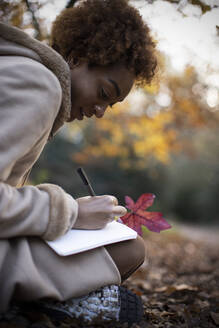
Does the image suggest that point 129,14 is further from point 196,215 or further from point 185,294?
point 196,215

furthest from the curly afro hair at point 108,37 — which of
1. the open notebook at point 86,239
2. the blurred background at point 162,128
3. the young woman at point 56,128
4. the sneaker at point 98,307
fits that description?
the sneaker at point 98,307

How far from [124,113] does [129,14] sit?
207 inches

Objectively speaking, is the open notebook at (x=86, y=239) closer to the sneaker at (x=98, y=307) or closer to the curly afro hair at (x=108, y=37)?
the sneaker at (x=98, y=307)

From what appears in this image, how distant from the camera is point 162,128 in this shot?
661 cm

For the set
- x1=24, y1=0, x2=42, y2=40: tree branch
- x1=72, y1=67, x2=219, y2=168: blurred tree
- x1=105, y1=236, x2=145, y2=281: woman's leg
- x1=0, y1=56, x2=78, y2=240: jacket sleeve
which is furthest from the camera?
x1=72, y1=67, x2=219, y2=168: blurred tree

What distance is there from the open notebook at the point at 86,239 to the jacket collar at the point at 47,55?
23.1 inches

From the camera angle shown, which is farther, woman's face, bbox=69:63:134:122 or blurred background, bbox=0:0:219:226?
blurred background, bbox=0:0:219:226

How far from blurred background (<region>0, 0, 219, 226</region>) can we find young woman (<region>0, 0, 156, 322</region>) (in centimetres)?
40

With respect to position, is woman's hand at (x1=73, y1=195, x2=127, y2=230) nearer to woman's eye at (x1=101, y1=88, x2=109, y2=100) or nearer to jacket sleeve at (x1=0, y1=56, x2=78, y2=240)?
jacket sleeve at (x1=0, y1=56, x2=78, y2=240)

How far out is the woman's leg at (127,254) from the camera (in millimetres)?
1451


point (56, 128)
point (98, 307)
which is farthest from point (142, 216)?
point (56, 128)

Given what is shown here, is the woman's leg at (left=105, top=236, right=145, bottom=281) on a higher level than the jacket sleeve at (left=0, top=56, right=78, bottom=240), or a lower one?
lower

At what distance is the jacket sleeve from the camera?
1156 millimetres

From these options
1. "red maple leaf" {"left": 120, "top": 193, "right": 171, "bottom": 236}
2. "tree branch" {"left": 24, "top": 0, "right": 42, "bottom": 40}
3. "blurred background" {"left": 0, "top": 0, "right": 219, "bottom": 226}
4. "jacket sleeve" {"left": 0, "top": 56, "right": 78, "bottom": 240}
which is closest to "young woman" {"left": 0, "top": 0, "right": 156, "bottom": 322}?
"jacket sleeve" {"left": 0, "top": 56, "right": 78, "bottom": 240}
